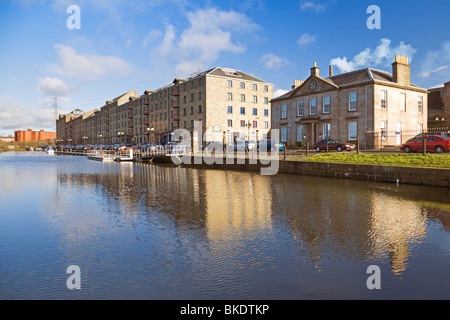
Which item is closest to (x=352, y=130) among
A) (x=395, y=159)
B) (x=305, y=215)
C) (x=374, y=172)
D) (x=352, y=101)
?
(x=352, y=101)

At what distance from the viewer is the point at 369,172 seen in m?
19.8

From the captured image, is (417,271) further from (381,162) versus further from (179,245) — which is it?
(381,162)

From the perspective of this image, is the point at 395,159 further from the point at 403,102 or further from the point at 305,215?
the point at 403,102

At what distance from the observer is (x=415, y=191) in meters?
15.2

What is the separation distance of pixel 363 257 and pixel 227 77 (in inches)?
2269

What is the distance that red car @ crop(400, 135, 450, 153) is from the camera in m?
22.1

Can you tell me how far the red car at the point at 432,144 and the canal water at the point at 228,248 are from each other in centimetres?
1059

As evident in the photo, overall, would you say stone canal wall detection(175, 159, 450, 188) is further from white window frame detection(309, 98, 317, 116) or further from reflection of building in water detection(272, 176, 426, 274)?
white window frame detection(309, 98, 317, 116)

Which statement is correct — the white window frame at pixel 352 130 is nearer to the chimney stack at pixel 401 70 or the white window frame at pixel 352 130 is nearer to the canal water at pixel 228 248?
the chimney stack at pixel 401 70

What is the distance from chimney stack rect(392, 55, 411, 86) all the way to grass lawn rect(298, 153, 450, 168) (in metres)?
→ 16.4

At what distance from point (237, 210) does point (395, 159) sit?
15038mm

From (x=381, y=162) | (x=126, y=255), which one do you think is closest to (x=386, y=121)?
(x=381, y=162)

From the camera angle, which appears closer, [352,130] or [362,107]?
[362,107]

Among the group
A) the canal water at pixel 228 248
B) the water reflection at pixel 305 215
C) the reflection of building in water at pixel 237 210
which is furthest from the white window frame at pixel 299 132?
the canal water at pixel 228 248
